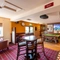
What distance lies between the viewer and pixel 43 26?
1103 centimetres

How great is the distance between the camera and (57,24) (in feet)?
25.4

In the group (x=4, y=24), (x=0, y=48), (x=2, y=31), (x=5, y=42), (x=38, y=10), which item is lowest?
(x=0, y=48)

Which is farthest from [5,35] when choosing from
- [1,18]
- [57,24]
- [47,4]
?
[57,24]

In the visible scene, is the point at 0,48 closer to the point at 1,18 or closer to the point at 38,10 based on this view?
the point at 1,18

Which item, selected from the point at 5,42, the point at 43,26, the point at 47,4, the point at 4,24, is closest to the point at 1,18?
the point at 4,24

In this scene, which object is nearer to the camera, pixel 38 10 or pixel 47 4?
pixel 47 4

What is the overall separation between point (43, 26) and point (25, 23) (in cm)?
469

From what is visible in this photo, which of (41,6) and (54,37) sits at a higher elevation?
(41,6)

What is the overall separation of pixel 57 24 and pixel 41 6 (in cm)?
579

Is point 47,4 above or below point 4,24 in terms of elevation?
above

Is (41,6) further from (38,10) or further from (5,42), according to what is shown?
(5,42)

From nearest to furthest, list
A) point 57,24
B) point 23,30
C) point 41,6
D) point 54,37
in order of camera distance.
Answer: point 41,6 < point 54,37 < point 23,30 < point 57,24

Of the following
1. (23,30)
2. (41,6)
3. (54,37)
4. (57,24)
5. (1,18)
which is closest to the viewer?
(41,6)

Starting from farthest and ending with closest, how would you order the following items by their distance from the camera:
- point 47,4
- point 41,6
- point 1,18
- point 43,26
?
1. point 43,26
2. point 1,18
3. point 41,6
4. point 47,4
